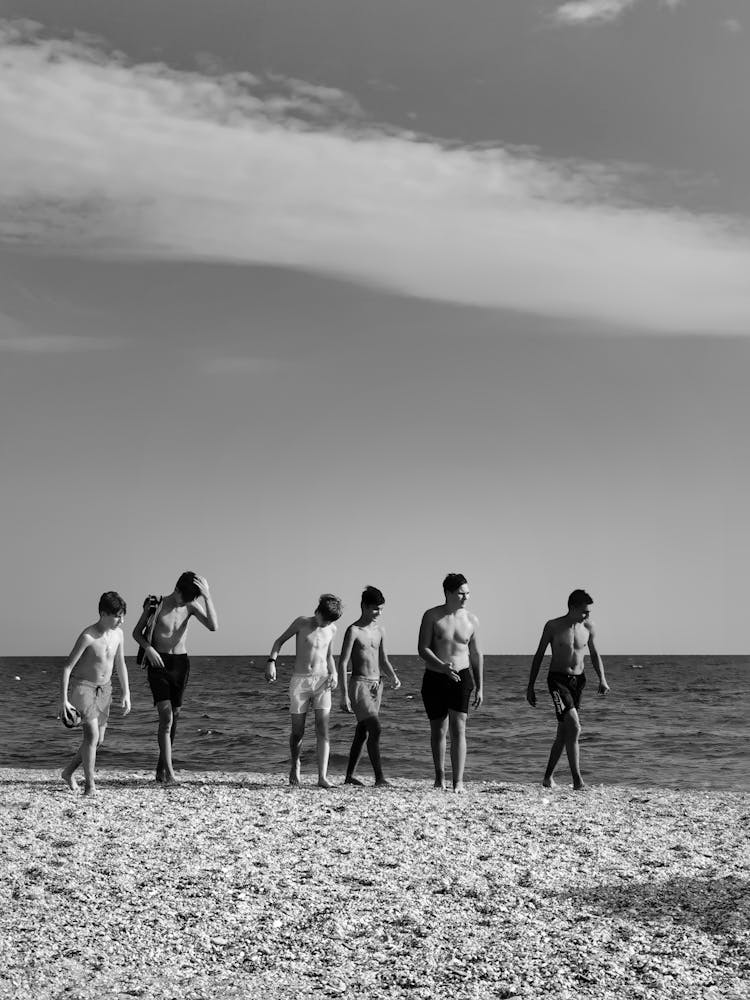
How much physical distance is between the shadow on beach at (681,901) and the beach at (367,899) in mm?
20

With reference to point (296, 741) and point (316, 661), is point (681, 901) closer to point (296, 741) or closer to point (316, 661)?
point (316, 661)

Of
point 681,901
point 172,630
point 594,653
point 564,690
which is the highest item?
point 172,630

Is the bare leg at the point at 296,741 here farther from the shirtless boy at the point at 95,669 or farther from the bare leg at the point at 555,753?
the bare leg at the point at 555,753

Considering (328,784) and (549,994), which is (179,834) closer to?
(328,784)

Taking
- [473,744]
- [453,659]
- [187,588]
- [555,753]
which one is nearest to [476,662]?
[453,659]

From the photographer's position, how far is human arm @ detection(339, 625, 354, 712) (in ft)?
34.1

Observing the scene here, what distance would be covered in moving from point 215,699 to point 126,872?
125 feet

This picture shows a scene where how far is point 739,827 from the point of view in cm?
899

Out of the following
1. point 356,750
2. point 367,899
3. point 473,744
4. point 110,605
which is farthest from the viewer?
point 473,744

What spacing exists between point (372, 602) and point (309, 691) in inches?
46.8

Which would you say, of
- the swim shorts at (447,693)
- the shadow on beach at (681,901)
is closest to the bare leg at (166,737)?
the swim shorts at (447,693)

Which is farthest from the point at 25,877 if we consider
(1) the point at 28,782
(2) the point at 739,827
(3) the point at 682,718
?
(3) the point at 682,718

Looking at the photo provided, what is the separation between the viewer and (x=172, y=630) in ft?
33.9

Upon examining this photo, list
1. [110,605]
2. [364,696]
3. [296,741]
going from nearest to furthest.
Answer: [110,605] < [364,696] < [296,741]
